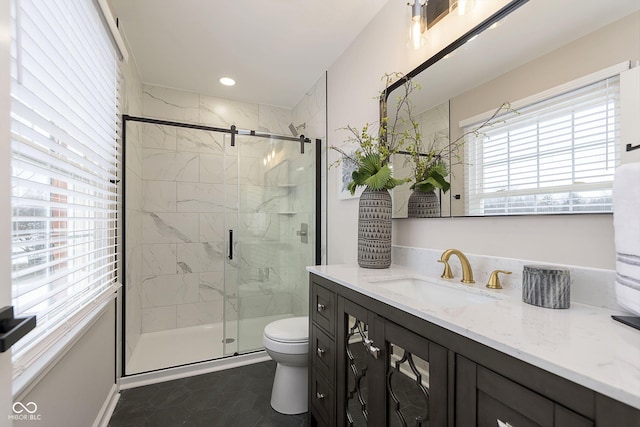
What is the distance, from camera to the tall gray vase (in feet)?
5.02

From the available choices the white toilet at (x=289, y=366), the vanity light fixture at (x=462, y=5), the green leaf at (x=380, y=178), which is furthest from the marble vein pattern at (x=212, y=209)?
the vanity light fixture at (x=462, y=5)

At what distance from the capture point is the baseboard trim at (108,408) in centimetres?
155

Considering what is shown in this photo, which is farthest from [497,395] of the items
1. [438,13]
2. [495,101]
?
[438,13]

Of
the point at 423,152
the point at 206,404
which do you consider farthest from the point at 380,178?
the point at 206,404

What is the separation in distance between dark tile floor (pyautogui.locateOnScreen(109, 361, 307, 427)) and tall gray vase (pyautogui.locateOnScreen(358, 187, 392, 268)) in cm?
103

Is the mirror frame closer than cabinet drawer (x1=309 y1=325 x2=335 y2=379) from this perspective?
Yes

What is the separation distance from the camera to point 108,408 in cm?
168

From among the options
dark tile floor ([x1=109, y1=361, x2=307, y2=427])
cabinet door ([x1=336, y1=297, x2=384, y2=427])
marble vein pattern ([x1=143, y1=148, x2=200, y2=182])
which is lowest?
dark tile floor ([x1=109, y1=361, x2=307, y2=427])

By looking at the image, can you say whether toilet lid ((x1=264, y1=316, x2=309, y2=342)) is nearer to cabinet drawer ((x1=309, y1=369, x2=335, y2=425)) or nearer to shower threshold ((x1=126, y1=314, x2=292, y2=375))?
cabinet drawer ((x1=309, y1=369, x2=335, y2=425))

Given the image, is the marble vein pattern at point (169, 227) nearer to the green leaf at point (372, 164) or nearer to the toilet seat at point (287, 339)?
the toilet seat at point (287, 339)

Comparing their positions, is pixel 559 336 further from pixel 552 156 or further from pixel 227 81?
pixel 227 81

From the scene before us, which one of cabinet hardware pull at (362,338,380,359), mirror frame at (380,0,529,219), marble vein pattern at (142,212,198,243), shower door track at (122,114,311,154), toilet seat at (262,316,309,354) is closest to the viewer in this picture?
cabinet hardware pull at (362,338,380,359)

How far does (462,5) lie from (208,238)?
288cm

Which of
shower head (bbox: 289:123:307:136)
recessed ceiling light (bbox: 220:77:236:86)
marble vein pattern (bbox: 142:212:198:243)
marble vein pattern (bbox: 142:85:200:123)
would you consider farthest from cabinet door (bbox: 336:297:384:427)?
marble vein pattern (bbox: 142:85:200:123)
